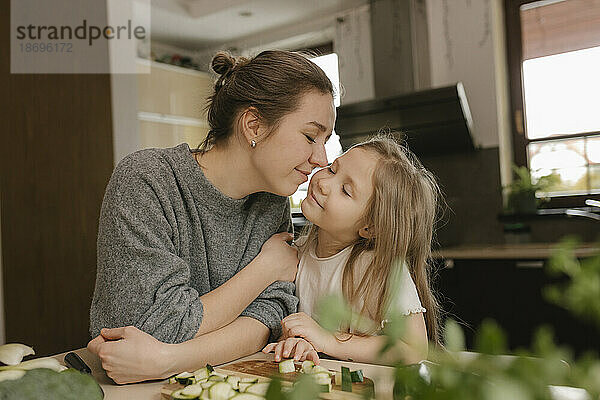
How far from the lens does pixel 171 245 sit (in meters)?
1.16

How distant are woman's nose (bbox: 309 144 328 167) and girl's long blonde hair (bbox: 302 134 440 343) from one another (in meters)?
0.12

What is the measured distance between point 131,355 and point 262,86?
69 centimetres

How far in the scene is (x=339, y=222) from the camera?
136 cm

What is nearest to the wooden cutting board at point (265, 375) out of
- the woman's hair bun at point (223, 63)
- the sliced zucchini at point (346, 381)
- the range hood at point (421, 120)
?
the sliced zucchini at point (346, 381)

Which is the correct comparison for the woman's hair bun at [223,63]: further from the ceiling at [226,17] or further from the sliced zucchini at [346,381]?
the ceiling at [226,17]

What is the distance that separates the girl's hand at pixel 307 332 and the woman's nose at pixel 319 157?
0.38m

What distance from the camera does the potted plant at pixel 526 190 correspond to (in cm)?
327

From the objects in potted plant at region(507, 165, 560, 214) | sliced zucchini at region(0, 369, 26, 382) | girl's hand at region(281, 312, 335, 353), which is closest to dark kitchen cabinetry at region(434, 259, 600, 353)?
potted plant at region(507, 165, 560, 214)

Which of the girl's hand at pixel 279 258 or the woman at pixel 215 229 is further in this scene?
the girl's hand at pixel 279 258

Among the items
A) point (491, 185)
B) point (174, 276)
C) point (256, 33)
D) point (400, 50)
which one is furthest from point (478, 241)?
point (174, 276)

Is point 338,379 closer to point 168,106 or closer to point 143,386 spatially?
point 143,386

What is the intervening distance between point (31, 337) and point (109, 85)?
1205 millimetres

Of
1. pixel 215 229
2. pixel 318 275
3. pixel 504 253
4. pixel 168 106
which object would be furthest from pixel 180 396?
pixel 168 106

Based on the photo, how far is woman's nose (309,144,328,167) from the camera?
1.36 m
